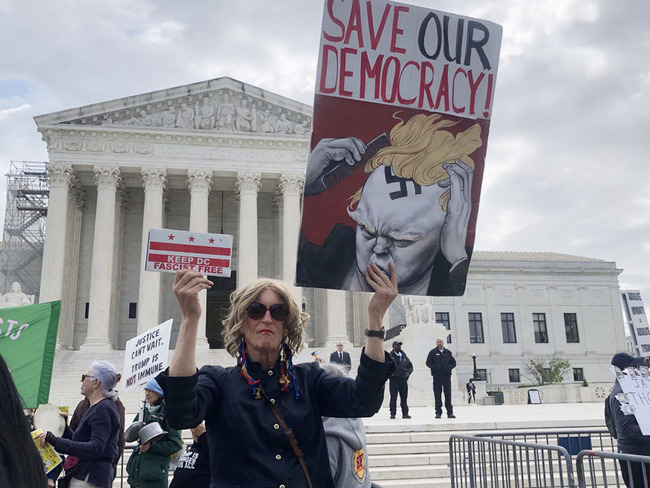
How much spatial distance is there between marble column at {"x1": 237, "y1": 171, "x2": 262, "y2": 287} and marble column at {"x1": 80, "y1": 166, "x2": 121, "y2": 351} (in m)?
6.98

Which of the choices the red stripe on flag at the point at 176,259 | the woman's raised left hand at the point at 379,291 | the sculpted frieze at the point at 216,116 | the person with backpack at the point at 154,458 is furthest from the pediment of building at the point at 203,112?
the woman's raised left hand at the point at 379,291

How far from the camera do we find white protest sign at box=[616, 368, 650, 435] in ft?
19.9

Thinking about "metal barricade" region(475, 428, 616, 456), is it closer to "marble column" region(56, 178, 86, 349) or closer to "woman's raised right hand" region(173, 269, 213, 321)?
"woman's raised right hand" region(173, 269, 213, 321)

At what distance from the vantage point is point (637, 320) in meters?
10.9

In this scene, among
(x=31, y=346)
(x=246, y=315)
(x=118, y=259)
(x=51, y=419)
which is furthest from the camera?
(x=118, y=259)

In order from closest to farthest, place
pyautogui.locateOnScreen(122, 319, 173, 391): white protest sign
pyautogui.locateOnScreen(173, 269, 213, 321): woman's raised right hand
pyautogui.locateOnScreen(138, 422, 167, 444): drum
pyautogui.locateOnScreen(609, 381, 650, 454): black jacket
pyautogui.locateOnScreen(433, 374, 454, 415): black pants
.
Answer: pyautogui.locateOnScreen(173, 269, 213, 321): woman's raised right hand, pyautogui.locateOnScreen(138, 422, 167, 444): drum, pyautogui.locateOnScreen(609, 381, 650, 454): black jacket, pyautogui.locateOnScreen(122, 319, 173, 391): white protest sign, pyautogui.locateOnScreen(433, 374, 454, 415): black pants

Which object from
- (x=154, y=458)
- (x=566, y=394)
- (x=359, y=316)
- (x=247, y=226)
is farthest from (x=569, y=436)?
(x=359, y=316)

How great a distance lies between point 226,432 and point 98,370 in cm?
357

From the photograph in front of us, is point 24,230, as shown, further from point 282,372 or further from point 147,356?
point 282,372

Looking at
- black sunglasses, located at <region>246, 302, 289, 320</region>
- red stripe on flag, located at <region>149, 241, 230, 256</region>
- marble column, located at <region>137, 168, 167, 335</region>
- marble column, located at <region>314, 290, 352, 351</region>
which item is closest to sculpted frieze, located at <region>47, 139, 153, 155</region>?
marble column, located at <region>137, 168, 167, 335</region>

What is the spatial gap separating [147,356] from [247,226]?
89.8ft

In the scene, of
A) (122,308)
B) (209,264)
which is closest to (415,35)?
(209,264)

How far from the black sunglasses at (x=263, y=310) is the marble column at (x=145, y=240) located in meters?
30.5

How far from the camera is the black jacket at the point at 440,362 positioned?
16562 mm
